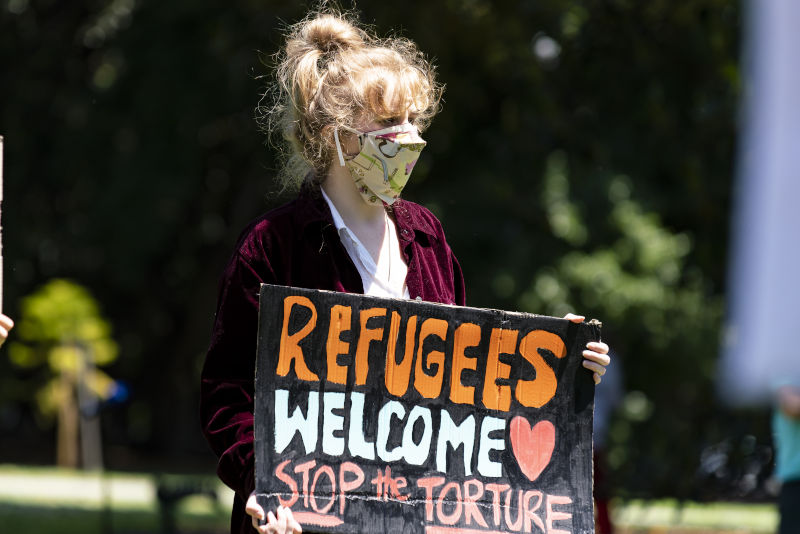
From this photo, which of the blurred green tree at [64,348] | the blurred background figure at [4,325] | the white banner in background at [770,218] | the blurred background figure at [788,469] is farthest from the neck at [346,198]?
the blurred green tree at [64,348]

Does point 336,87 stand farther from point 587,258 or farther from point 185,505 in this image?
point 587,258

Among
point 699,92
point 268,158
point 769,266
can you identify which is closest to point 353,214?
point 769,266

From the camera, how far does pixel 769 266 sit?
3.30 ft

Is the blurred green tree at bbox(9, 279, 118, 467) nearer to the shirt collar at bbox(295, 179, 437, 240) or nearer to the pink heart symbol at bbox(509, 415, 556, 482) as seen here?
the shirt collar at bbox(295, 179, 437, 240)

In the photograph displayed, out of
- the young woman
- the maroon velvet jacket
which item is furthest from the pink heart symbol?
the maroon velvet jacket

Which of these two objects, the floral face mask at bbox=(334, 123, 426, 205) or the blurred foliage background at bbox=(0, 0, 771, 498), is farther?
the blurred foliage background at bbox=(0, 0, 771, 498)

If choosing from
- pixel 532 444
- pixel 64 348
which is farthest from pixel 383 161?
pixel 64 348

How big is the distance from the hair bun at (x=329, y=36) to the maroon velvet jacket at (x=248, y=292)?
1.09 ft

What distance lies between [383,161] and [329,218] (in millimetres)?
182

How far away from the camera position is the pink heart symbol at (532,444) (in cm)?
280

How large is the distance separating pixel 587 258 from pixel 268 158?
433cm

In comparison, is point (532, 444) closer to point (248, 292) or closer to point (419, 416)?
point (419, 416)

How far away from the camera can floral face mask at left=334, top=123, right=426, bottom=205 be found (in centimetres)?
276

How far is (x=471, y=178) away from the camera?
46.5 feet
